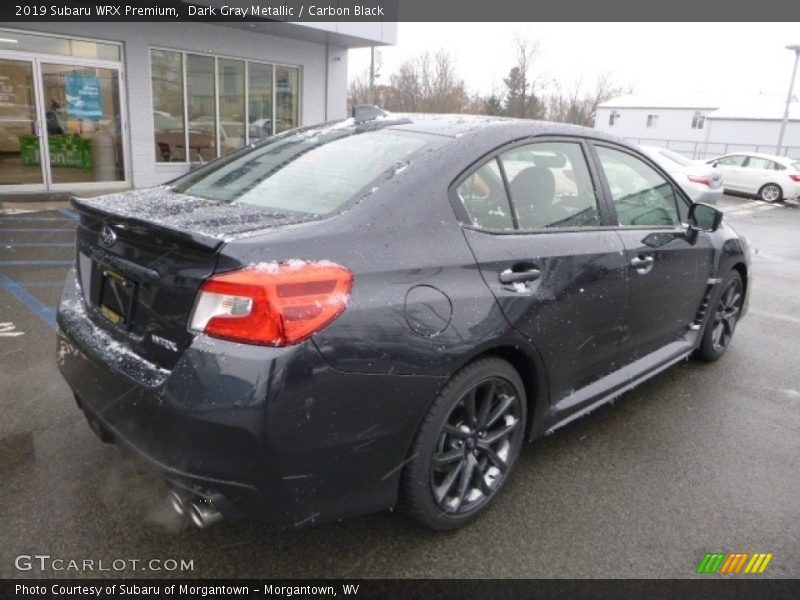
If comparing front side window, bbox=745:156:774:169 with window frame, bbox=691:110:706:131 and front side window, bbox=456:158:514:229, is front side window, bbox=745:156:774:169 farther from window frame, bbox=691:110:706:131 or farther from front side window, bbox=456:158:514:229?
window frame, bbox=691:110:706:131

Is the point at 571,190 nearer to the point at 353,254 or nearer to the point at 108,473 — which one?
the point at 353,254

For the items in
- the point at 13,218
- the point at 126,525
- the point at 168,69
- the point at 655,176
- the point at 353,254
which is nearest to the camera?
the point at 353,254

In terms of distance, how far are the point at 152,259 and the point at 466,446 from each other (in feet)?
4.64

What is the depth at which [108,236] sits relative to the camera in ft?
7.72

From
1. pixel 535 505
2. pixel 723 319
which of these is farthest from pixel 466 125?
pixel 723 319

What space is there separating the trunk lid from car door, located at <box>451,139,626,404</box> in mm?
873

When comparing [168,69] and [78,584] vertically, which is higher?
[168,69]

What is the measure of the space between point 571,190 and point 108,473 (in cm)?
261

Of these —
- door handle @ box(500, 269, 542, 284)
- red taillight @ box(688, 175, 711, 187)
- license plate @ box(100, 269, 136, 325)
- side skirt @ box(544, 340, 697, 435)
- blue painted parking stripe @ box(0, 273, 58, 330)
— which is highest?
door handle @ box(500, 269, 542, 284)

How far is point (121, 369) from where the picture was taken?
2.19 metres

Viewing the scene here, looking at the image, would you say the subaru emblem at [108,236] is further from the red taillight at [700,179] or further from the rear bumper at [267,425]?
the red taillight at [700,179]

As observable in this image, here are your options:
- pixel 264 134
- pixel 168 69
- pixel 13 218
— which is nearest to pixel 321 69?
pixel 264 134

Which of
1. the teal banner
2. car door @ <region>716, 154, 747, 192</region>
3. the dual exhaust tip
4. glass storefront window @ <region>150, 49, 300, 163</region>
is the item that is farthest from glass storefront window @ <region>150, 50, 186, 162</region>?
car door @ <region>716, 154, 747, 192</region>

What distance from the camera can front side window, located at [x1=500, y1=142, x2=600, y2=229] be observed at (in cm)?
282
